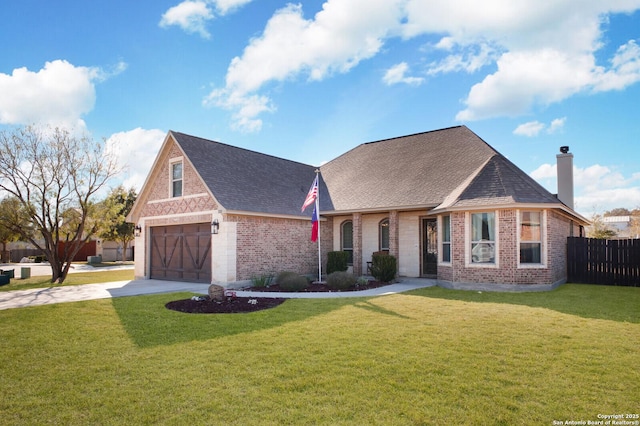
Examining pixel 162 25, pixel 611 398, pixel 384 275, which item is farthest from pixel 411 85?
pixel 611 398

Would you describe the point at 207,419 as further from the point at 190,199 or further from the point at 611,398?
the point at 190,199

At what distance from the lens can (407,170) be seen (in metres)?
18.6

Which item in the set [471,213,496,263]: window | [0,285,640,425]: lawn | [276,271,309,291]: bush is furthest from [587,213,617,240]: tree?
[276,271,309,291]: bush

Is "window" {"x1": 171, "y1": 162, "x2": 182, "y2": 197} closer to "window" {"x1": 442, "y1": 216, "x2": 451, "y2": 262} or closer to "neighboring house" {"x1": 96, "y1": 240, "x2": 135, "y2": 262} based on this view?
"window" {"x1": 442, "y1": 216, "x2": 451, "y2": 262}

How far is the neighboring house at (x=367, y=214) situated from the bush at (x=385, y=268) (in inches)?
29.2

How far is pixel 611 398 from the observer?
171 inches

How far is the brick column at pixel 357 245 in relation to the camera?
1727cm

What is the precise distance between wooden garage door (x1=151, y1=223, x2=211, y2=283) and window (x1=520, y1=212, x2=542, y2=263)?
1169 cm

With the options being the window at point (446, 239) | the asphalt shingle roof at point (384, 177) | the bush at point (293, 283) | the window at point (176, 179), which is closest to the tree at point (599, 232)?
the asphalt shingle roof at point (384, 177)

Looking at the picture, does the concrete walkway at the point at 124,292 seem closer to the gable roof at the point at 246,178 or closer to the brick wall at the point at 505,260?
the brick wall at the point at 505,260

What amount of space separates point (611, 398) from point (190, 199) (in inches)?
590

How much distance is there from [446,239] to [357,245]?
13.2ft

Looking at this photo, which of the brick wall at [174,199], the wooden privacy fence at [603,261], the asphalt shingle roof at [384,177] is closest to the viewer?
the asphalt shingle roof at [384,177]

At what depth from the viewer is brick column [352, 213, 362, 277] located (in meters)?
17.3
